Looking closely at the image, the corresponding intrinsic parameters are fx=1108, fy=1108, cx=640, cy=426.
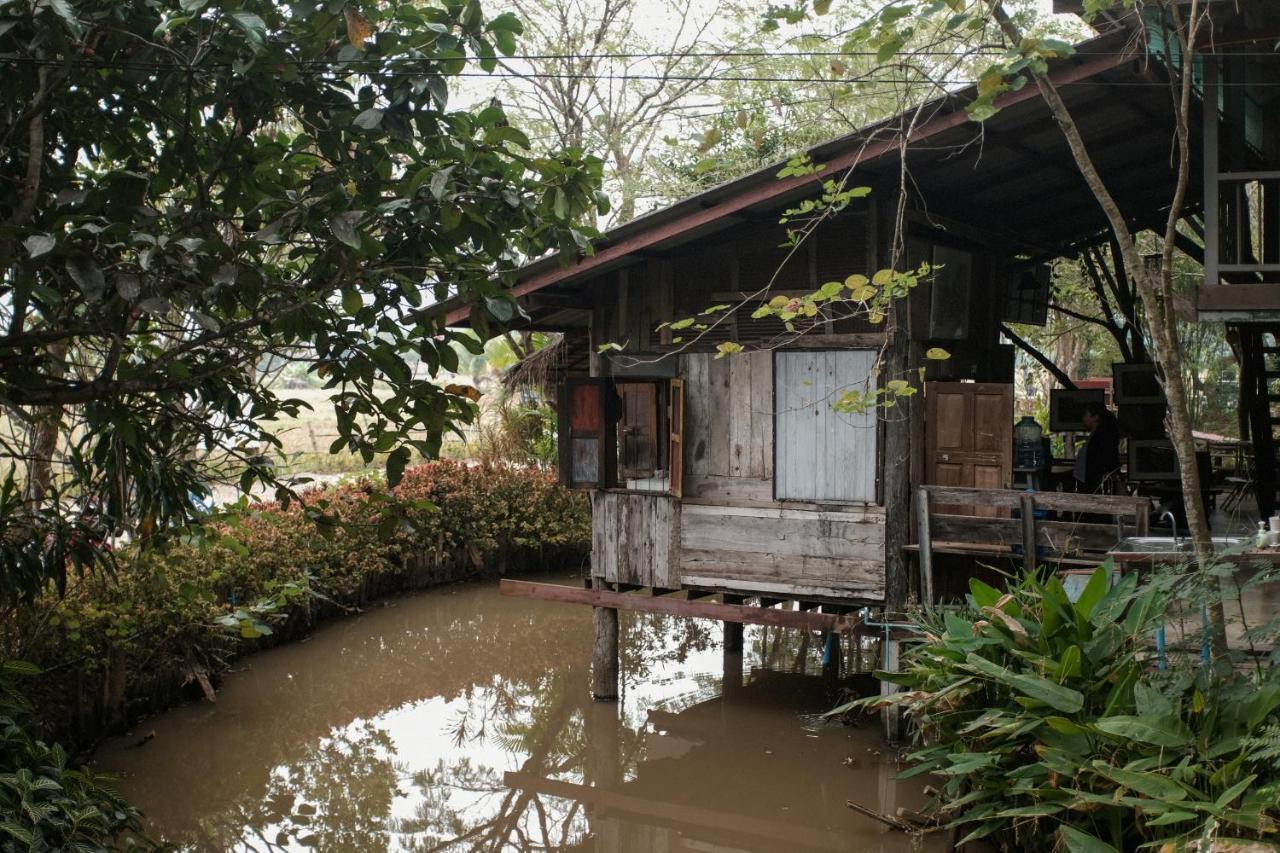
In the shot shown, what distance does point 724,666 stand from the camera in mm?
11477

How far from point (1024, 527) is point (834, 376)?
1.89 m

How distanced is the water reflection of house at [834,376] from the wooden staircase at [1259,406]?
0.03 meters

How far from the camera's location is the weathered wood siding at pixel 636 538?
9.47 m

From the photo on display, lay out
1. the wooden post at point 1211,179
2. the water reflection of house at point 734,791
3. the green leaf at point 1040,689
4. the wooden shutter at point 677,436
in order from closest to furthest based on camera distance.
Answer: the green leaf at point 1040,689, the wooden post at point 1211,179, the water reflection of house at point 734,791, the wooden shutter at point 677,436

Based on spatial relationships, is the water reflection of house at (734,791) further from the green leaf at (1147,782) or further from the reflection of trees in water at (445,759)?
the green leaf at (1147,782)

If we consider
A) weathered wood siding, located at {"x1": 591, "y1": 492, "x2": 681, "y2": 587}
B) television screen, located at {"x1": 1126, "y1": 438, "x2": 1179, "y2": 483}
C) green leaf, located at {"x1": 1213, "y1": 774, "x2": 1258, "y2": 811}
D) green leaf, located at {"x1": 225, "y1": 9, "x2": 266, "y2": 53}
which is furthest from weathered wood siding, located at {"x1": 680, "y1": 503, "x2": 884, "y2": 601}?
green leaf, located at {"x1": 225, "y1": 9, "x2": 266, "y2": 53}

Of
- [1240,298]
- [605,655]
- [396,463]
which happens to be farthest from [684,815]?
[1240,298]

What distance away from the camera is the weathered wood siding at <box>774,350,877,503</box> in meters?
8.65

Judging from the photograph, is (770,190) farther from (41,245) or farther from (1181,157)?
(41,245)

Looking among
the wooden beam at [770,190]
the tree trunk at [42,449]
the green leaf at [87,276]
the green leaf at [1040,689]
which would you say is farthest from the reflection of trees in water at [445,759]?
the green leaf at [87,276]

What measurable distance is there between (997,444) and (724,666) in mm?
4136

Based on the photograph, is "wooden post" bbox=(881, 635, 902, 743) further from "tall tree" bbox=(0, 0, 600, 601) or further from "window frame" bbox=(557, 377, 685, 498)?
"tall tree" bbox=(0, 0, 600, 601)

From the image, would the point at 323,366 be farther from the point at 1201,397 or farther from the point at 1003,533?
the point at 1201,397

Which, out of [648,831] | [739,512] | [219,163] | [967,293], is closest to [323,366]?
[219,163]
